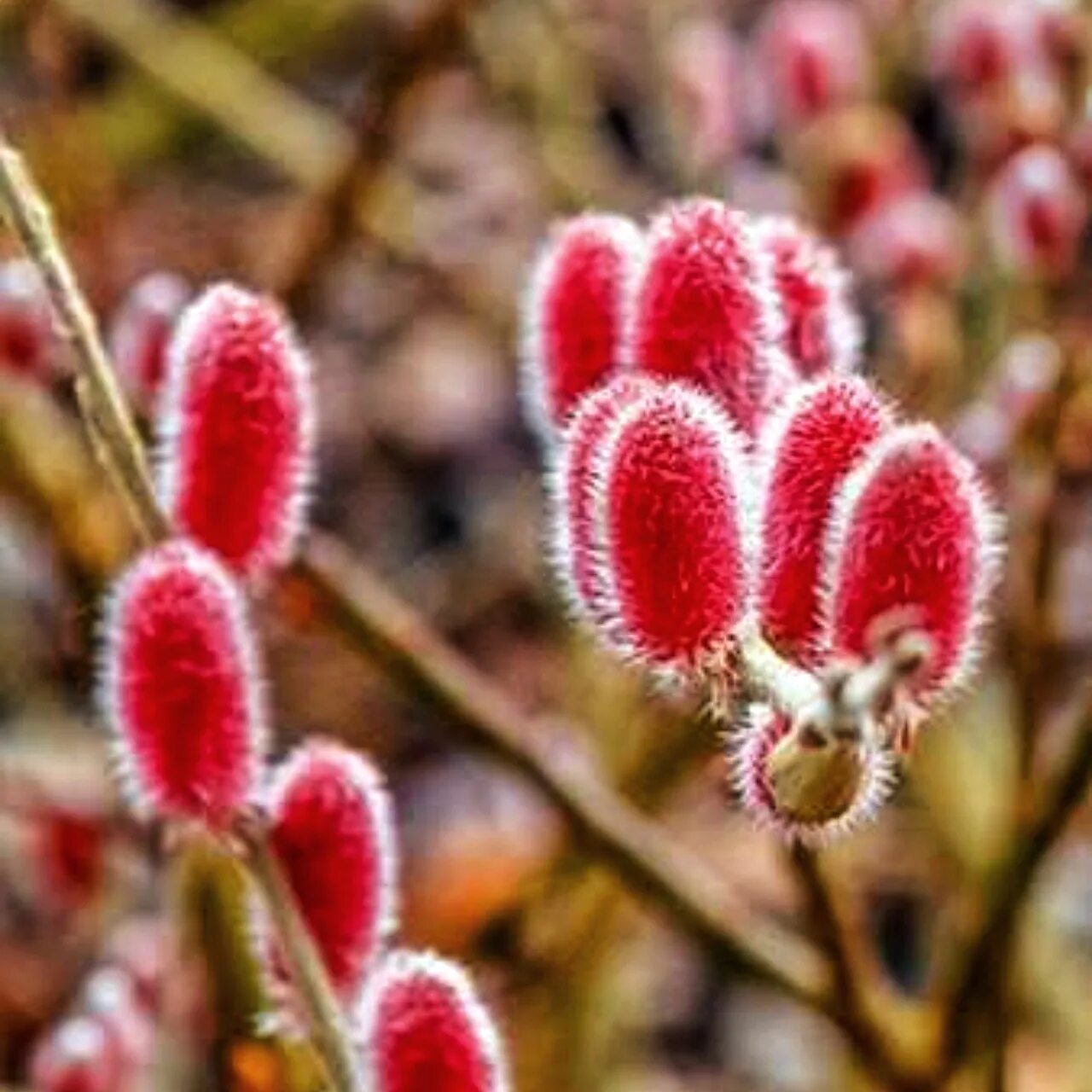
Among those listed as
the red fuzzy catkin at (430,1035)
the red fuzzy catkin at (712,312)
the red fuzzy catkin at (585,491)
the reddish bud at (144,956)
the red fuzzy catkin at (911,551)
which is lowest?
the reddish bud at (144,956)

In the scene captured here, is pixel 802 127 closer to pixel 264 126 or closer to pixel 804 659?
pixel 264 126

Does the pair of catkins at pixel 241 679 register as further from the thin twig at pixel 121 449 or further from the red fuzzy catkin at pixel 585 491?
the red fuzzy catkin at pixel 585 491

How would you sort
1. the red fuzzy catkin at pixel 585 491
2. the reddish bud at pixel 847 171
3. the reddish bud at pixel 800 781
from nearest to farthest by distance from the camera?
1. the reddish bud at pixel 800 781
2. the red fuzzy catkin at pixel 585 491
3. the reddish bud at pixel 847 171

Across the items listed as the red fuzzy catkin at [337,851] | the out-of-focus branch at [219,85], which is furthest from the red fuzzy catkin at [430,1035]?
the out-of-focus branch at [219,85]

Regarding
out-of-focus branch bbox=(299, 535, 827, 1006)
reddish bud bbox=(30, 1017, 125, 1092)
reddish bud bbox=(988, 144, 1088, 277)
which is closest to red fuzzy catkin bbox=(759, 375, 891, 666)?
reddish bud bbox=(30, 1017, 125, 1092)

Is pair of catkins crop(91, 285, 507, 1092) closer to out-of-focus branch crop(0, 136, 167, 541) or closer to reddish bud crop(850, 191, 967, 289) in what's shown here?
out-of-focus branch crop(0, 136, 167, 541)

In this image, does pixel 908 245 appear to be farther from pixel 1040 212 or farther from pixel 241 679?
pixel 241 679

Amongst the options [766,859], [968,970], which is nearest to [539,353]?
[968,970]
